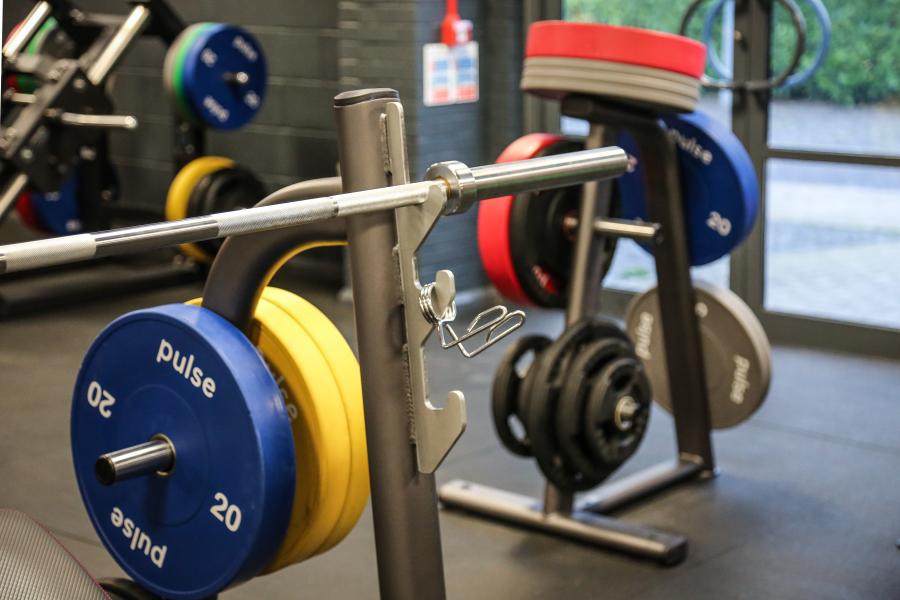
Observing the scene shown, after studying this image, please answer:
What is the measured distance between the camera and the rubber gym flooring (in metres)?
2.74

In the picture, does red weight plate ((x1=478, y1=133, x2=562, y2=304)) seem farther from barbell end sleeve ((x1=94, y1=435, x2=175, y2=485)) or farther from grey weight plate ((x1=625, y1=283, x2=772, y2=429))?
barbell end sleeve ((x1=94, y1=435, x2=175, y2=485))

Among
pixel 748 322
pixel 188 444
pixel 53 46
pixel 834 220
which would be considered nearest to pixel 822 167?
pixel 834 220

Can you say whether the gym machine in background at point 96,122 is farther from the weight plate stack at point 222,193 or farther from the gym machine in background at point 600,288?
the gym machine in background at point 600,288

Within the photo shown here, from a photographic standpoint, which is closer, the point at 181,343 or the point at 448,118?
the point at 181,343

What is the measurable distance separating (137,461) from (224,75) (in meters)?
3.78

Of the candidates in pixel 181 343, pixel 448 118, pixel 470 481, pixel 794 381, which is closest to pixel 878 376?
pixel 794 381

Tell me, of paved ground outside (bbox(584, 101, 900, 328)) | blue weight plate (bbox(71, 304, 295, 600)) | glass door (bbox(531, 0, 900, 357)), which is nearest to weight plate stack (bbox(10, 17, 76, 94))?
glass door (bbox(531, 0, 900, 357))

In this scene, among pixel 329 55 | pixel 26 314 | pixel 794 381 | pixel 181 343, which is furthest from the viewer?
pixel 329 55

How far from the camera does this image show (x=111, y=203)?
231 inches

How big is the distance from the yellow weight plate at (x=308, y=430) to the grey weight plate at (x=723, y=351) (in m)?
1.63

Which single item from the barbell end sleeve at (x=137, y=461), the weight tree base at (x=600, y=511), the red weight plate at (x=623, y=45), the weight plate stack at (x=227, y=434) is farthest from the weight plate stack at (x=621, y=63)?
the barbell end sleeve at (x=137, y=461)

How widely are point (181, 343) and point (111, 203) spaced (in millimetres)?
4255

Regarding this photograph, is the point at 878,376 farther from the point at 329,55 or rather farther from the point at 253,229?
the point at 253,229

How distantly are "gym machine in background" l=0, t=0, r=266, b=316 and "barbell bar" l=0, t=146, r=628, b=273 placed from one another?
11.8ft
